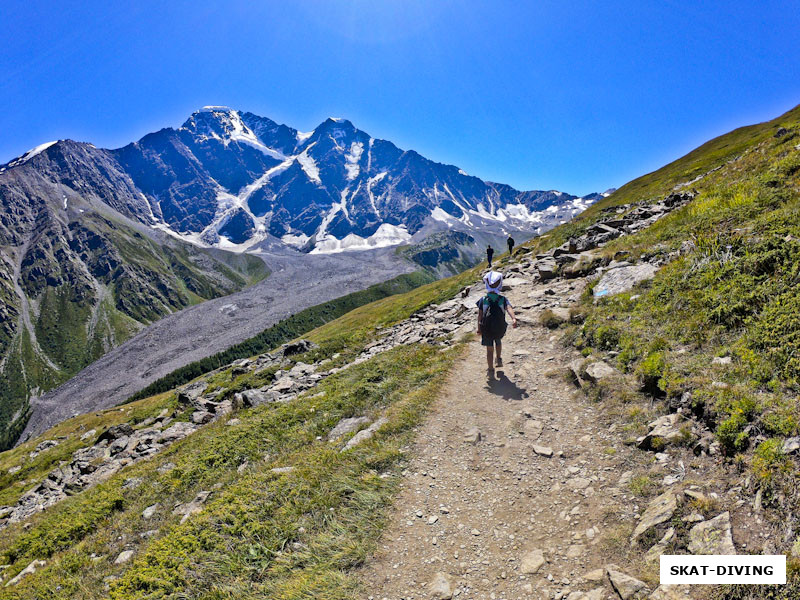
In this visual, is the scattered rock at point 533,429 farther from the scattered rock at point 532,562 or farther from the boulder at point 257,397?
the boulder at point 257,397

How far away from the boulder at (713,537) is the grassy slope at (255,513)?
537cm

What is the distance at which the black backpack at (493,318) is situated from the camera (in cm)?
1316

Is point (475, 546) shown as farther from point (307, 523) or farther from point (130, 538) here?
point (130, 538)

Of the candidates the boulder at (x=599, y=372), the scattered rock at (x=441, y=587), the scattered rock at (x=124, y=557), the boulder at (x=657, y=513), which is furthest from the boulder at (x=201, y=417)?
the boulder at (x=657, y=513)

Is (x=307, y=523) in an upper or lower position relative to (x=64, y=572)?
upper

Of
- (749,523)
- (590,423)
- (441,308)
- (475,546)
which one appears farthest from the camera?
(441,308)

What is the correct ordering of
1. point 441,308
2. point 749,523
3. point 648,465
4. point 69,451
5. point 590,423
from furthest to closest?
1. point 69,451
2. point 441,308
3. point 590,423
4. point 648,465
5. point 749,523

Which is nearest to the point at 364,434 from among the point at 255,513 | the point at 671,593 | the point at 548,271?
the point at 255,513

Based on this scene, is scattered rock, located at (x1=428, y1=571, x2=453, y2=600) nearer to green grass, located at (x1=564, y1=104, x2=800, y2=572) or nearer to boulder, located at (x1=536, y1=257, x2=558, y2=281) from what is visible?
green grass, located at (x1=564, y1=104, x2=800, y2=572)

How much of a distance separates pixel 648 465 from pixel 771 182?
15.5m

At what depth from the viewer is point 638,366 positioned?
9.84 metres

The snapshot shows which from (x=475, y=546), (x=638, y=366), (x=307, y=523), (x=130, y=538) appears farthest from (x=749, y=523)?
(x=130, y=538)

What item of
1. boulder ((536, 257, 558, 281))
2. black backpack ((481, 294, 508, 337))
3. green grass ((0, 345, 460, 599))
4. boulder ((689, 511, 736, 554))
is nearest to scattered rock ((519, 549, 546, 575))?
boulder ((689, 511, 736, 554))

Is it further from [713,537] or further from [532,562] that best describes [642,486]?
[532,562]
